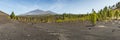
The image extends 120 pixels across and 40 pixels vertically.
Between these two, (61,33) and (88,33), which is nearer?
(88,33)

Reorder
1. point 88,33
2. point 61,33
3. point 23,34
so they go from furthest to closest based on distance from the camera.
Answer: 1. point 61,33
2. point 88,33
3. point 23,34

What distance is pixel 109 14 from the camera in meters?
96.6

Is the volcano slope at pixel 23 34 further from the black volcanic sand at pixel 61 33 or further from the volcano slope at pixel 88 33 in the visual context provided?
the volcano slope at pixel 88 33

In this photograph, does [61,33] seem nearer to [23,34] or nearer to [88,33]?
[88,33]

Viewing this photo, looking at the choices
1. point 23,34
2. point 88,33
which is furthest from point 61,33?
point 23,34

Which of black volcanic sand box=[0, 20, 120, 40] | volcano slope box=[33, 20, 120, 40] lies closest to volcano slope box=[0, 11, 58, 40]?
black volcanic sand box=[0, 20, 120, 40]

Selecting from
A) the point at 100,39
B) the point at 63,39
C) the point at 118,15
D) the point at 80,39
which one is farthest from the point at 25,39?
the point at 118,15

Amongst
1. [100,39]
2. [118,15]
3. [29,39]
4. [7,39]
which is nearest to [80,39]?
[100,39]

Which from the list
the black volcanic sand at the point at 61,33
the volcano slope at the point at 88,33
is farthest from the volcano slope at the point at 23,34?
the volcano slope at the point at 88,33

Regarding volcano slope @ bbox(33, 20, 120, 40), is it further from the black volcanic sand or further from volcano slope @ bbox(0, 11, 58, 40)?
volcano slope @ bbox(0, 11, 58, 40)

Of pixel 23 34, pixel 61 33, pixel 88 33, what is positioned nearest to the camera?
pixel 23 34

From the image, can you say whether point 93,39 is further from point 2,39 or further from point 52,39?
point 2,39

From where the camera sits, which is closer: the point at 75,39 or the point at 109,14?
the point at 75,39

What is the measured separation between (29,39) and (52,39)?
2.73 m
